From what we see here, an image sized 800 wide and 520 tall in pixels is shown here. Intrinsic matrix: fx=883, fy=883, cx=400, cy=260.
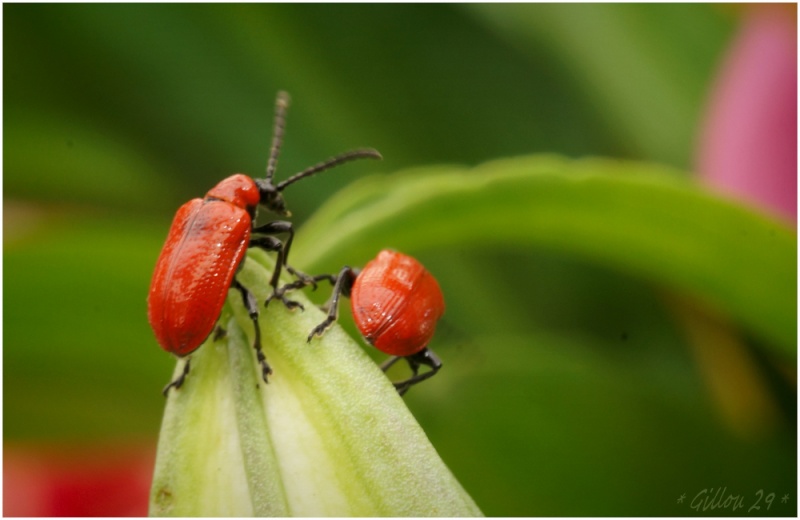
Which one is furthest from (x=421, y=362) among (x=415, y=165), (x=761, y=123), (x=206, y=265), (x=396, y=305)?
(x=415, y=165)

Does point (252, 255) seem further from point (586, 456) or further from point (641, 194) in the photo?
point (586, 456)

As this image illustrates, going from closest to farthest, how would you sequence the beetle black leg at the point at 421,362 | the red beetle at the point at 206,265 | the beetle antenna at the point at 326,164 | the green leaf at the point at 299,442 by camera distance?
1. the green leaf at the point at 299,442
2. the red beetle at the point at 206,265
3. the beetle black leg at the point at 421,362
4. the beetle antenna at the point at 326,164

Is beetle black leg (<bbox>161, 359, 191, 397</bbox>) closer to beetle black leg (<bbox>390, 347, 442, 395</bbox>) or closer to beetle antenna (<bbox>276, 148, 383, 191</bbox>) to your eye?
beetle black leg (<bbox>390, 347, 442, 395</bbox>)

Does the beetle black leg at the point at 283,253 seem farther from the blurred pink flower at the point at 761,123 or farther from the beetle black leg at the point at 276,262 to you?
the blurred pink flower at the point at 761,123

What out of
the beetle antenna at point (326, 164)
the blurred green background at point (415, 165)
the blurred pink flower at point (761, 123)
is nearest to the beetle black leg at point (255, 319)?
the beetle antenna at point (326, 164)

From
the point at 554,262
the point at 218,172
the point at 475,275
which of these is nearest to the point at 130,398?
the point at 218,172

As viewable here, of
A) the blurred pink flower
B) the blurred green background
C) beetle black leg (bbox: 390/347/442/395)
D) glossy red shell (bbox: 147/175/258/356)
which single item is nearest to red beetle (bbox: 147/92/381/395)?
glossy red shell (bbox: 147/175/258/356)

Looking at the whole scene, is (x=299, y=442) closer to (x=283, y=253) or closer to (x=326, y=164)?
(x=283, y=253)
